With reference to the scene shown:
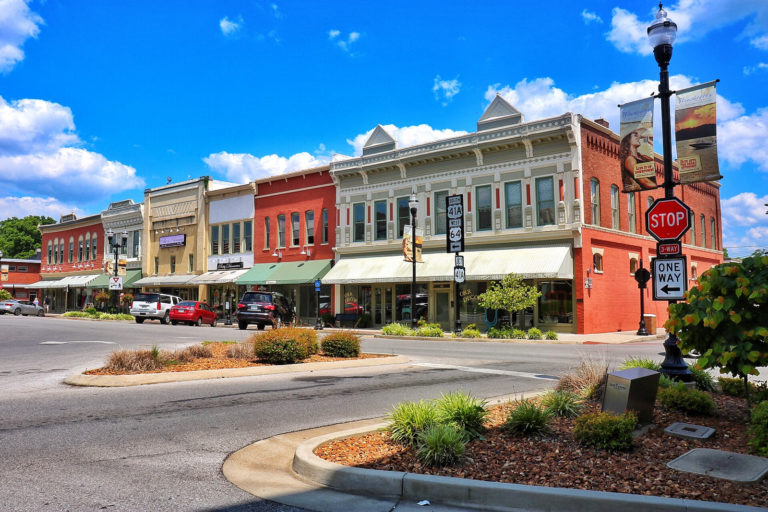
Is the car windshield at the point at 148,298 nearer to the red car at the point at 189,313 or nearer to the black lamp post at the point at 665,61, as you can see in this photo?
the red car at the point at 189,313

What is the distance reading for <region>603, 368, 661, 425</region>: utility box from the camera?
5.84 meters

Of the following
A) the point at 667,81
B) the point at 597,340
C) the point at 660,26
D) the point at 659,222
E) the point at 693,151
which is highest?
the point at 660,26

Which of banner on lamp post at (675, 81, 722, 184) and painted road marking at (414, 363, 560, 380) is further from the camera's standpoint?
painted road marking at (414, 363, 560, 380)

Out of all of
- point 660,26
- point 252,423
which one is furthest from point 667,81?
point 252,423

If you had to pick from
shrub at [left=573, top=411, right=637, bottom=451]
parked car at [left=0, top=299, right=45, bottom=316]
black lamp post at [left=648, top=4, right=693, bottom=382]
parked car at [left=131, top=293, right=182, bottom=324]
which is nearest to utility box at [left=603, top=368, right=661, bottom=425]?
shrub at [left=573, top=411, right=637, bottom=451]

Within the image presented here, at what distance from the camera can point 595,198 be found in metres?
28.4

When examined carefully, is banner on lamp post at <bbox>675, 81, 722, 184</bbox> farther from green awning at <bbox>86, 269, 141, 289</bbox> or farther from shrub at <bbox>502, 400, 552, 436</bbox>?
green awning at <bbox>86, 269, 141, 289</bbox>

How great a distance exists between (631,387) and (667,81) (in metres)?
5.93

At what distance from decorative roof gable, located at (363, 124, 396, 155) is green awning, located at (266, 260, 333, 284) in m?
7.38

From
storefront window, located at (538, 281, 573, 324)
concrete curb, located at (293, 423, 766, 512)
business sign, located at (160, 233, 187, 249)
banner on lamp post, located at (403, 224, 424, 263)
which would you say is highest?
business sign, located at (160, 233, 187, 249)

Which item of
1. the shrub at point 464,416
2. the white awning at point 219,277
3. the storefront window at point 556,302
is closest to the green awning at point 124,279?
the white awning at point 219,277

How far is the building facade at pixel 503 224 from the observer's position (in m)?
27.0

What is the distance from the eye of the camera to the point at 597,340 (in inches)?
923

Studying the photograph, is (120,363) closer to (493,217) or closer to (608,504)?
(608,504)
